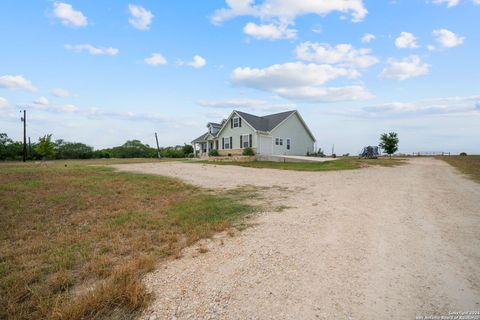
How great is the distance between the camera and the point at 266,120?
33.7 meters

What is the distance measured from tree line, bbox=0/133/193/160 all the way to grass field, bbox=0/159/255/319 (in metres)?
36.4

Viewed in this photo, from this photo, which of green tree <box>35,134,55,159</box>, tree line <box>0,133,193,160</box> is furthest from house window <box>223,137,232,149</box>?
green tree <box>35,134,55,159</box>

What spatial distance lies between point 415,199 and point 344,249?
18.1ft

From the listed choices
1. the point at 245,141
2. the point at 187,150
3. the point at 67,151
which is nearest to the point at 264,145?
the point at 245,141

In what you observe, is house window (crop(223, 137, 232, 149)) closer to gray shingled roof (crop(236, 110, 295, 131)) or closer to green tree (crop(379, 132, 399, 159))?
gray shingled roof (crop(236, 110, 295, 131))

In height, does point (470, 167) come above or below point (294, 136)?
below

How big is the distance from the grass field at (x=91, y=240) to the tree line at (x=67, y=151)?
36.4 m

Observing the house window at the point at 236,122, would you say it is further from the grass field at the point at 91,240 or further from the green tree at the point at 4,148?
the green tree at the point at 4,148

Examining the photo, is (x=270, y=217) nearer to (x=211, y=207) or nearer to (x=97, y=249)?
(x=211, y=207)

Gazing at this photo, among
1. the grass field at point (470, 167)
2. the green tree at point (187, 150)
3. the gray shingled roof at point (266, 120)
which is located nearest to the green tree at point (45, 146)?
the green tree at point (187, 150)

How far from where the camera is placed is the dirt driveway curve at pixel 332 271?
282 cm

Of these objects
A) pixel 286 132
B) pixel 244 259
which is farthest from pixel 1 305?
pixel 286 132

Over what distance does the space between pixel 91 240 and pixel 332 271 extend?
479 centimetres

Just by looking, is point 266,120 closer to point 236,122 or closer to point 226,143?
point 236,122
